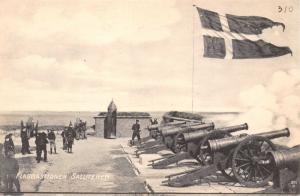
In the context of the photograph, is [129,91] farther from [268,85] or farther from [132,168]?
[268,85]

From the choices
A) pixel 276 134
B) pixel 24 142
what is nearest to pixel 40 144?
pixel 24 142

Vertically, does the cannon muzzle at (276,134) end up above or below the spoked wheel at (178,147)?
above

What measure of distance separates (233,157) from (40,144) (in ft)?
8.20

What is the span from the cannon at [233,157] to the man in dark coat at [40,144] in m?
1.63

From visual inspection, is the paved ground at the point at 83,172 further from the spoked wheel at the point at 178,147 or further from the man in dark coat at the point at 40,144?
the spoked wheel at the point at 178,147

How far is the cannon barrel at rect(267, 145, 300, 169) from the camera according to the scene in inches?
300

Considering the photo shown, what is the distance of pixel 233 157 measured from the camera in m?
7.77

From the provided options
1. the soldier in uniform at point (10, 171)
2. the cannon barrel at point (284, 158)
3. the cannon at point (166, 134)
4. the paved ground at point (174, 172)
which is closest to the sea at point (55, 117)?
the cannon at point (166, 134)

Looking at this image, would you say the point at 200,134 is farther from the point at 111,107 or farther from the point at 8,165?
the point at 8,165

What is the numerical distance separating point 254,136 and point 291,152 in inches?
20.0

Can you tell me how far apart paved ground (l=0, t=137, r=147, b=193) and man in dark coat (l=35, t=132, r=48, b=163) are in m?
0.07

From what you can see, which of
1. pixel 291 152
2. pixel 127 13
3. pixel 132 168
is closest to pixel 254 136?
pixel 291 152

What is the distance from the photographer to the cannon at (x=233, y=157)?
7.80 m

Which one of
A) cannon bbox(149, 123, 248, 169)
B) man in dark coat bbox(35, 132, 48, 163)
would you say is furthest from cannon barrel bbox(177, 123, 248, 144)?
man in dark coat bbox(35, 132, 48, 163)
